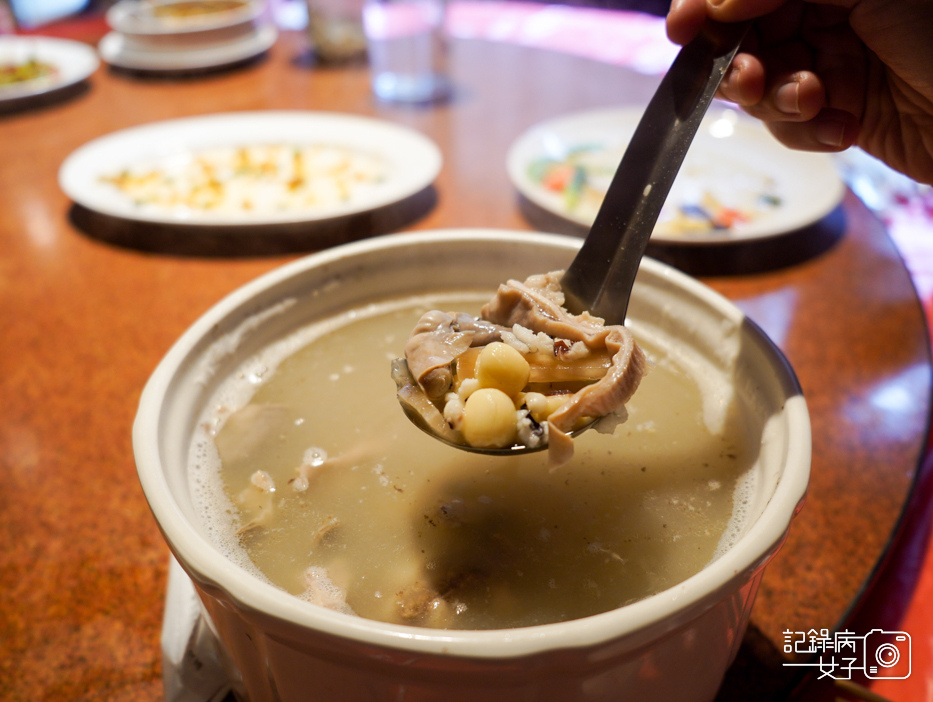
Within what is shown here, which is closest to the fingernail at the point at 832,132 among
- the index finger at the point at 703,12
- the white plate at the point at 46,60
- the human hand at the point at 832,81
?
the human hand at the point at 832,81

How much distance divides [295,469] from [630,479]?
412 millimetres

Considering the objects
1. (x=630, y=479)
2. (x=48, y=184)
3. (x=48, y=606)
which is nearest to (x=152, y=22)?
(x=48, y=184)

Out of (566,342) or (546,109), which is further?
(546,109)

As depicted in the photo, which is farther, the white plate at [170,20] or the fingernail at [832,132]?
the white plate at [170,20]

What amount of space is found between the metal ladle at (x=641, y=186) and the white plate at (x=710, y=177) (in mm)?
648

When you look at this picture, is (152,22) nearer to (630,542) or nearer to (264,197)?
(264,197)

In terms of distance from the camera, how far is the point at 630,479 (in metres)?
0.83

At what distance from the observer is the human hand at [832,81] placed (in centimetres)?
99

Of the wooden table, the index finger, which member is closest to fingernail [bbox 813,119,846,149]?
the index finger

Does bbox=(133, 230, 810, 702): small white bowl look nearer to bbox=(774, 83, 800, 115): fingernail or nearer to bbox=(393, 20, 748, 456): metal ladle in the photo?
bbox=(393, 20, 748, 456): metal ladle

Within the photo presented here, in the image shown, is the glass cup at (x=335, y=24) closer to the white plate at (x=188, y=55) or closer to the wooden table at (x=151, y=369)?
the white plate at (x=188, y=55)

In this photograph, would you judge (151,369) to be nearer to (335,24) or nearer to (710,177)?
(710,177)

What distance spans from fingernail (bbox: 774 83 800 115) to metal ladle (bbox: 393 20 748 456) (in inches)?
8.6

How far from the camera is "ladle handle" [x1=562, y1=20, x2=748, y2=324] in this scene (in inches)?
32.5
